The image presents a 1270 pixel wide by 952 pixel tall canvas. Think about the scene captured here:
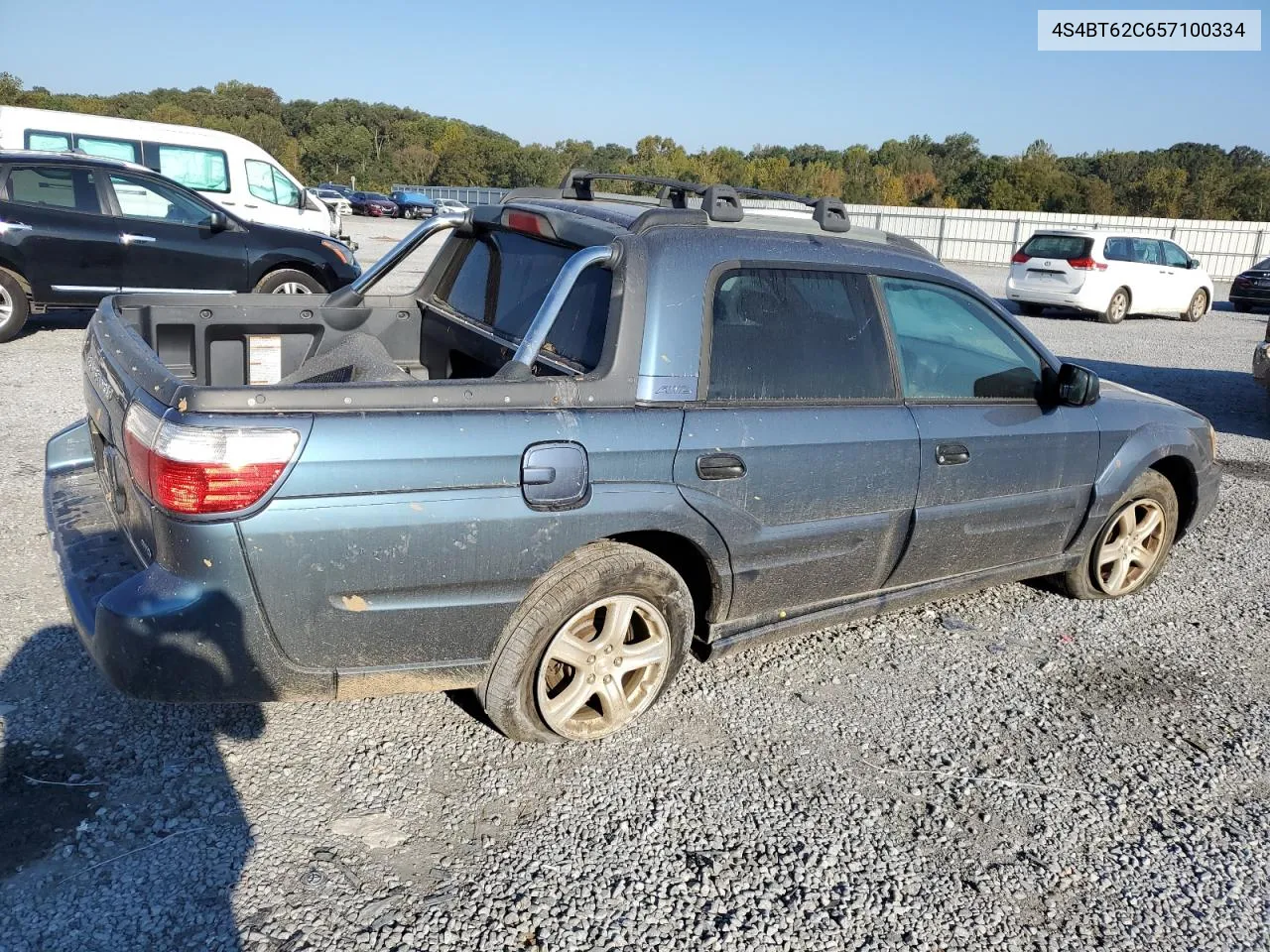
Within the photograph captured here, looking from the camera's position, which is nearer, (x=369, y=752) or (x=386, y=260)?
(x=369, y=752)

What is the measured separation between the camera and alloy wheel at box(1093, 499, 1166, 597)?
4.73m

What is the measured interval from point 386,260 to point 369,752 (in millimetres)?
2197

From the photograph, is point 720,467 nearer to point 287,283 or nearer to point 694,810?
point 694,810

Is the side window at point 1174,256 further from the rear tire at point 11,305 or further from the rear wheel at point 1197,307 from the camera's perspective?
the rear tire at point 11,305

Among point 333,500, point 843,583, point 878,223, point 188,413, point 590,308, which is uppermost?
point 878,223

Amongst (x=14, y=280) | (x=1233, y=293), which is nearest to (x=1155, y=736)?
(x=14, y=280)

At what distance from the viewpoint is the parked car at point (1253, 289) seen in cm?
1922

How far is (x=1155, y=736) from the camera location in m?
3.63

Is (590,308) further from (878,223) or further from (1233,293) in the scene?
(878,223)

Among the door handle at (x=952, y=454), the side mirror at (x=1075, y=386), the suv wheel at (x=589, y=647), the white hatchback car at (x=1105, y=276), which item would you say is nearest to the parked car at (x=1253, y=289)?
the white hatchback car at (x=1105, y=276)

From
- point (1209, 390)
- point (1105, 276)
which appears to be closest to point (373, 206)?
point (1105, 276)

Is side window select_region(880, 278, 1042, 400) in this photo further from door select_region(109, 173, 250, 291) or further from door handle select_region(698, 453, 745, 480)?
door select_region(109, 173, 250, 291)

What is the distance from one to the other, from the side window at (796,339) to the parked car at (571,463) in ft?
0.04

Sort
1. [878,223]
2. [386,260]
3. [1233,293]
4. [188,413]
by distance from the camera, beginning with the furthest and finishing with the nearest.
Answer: [878,223], [1233,293], [386,260], [188,413]
